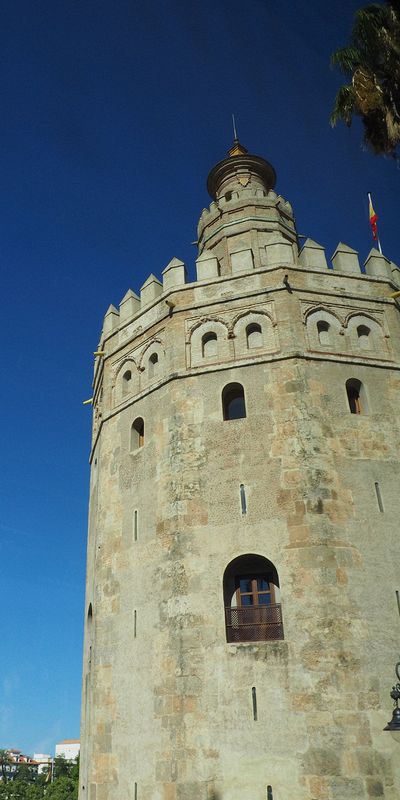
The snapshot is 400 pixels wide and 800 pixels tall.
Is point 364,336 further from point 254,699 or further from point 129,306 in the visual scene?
point 254,699

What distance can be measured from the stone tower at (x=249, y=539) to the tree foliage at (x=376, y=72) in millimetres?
4696

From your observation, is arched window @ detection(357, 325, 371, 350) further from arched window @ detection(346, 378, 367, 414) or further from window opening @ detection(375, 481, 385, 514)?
window opening @ detection(375, 481, 385, 514)

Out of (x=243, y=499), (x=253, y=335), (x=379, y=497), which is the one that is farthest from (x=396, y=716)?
(x=253, y=335)

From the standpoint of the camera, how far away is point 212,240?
802 inches

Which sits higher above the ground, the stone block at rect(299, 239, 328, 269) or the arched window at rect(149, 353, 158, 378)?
the stone block at rect(299, 239, 328, 269)

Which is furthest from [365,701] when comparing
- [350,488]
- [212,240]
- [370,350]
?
[212,240]

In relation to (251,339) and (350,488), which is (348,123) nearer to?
(251,339)

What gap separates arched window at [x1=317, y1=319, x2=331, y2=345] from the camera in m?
15.5

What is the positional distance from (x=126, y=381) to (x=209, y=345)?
2957 millimetres

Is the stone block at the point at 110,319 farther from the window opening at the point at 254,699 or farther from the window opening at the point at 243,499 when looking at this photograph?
the window opening at the point at 254,699

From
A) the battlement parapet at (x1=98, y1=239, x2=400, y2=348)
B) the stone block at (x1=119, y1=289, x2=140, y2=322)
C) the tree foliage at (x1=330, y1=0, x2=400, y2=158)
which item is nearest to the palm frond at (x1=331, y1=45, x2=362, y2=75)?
the tree foliage at (x1=330, y1=0, x2=400, y2=158)

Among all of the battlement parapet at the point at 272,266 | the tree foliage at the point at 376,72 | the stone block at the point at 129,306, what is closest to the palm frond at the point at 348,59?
the tree foliage at the point at 376,72

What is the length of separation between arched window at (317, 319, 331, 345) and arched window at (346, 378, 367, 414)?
44.9 inches

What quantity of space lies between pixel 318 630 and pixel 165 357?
24.0 feet
